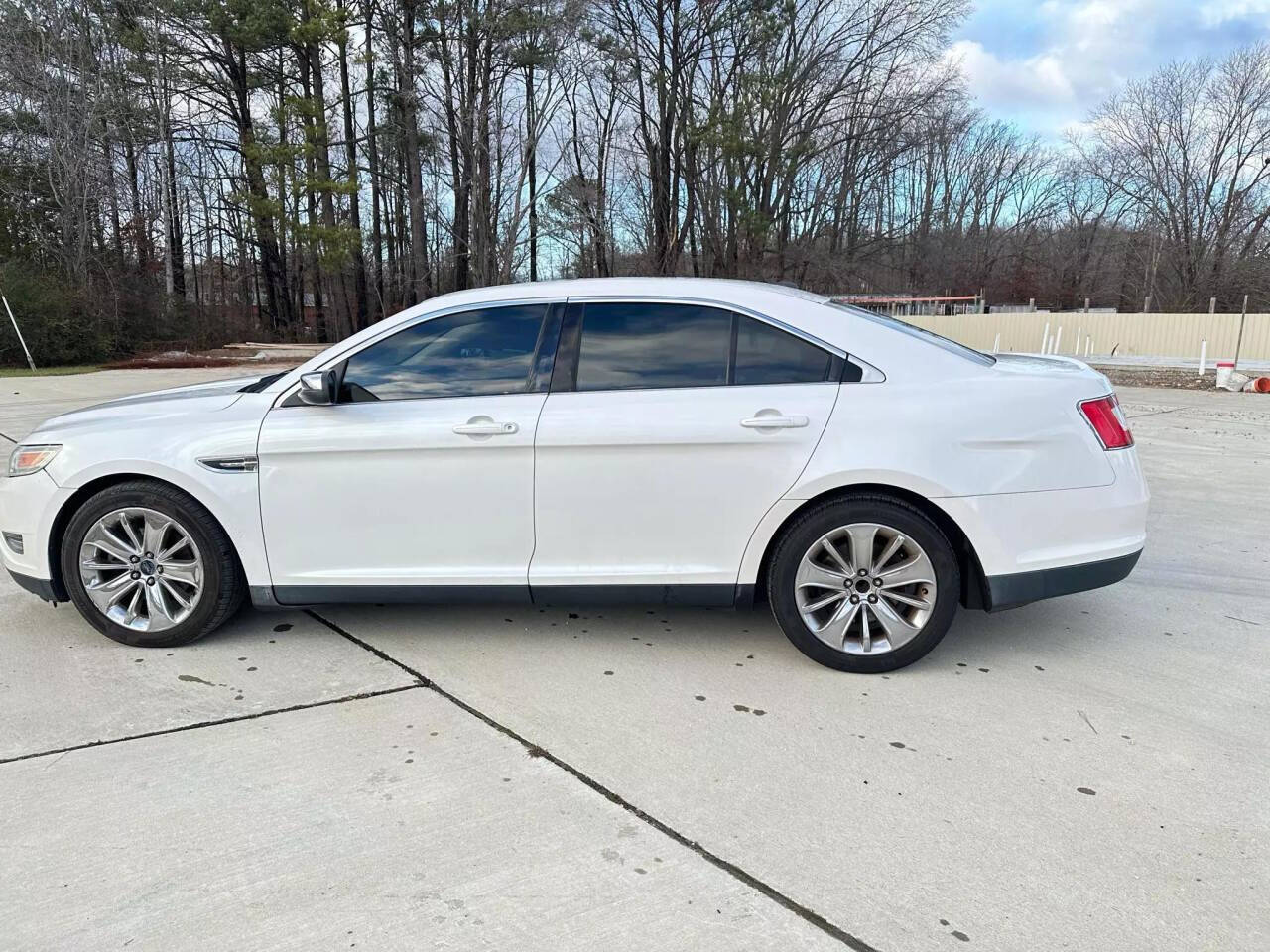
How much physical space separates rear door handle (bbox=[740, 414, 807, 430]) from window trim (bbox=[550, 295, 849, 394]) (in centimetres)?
18

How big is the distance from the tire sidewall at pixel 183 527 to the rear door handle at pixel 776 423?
2457 mm

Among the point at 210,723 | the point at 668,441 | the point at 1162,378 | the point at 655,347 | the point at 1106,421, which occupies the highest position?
the point at 655,347

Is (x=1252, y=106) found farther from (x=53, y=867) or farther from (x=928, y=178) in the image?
(x=53, y=867)

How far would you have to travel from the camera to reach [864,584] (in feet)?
11.6

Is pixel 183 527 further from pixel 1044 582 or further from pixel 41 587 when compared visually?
pixel 1044 582

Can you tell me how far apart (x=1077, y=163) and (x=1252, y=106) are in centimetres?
1008

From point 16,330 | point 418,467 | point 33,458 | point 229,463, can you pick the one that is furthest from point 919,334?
point 16,330

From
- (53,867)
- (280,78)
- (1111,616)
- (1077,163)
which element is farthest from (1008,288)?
(53,867)

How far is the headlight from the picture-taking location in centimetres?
381

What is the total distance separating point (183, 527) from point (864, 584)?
304 centimetres

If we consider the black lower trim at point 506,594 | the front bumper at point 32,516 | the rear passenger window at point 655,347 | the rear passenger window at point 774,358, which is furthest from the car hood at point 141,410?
the rear passenger window at point 774,358

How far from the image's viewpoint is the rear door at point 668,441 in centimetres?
348

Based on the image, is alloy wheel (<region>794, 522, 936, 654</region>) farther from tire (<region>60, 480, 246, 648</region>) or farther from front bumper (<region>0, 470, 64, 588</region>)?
front bumper (<region>0, 470, 64, 588</region>)

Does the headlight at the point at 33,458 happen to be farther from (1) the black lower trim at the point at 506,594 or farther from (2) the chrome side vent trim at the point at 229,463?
(1) the black lower trim at the point at 506,594
